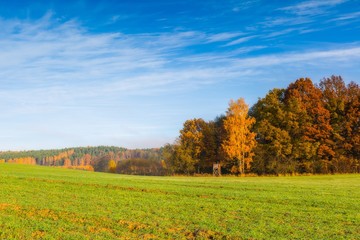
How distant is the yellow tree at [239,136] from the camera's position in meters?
59.9

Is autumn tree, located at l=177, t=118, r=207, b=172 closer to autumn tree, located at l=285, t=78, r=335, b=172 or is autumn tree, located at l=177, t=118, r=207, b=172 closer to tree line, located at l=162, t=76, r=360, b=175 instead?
tree line, located at l=162, t=76, r=360, b=175

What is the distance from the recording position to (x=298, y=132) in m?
60.4

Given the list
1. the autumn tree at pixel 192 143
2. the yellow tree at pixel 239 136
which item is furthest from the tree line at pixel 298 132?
the autumn tree at pixel 192 143

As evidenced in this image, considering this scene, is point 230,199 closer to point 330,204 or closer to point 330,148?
point 330,204

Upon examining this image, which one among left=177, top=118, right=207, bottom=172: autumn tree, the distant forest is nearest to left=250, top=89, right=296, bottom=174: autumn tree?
the distant forest

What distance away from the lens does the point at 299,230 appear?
45.3 ft

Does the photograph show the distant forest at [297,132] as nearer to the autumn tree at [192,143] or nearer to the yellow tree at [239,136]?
the yellow tree at [239,136]

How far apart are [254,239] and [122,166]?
120 m

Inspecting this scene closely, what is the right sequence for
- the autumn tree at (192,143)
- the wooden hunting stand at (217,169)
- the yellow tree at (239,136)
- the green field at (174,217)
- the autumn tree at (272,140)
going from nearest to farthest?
the green field at (174,217) < the autumn tree at (272,140) < the yellow tree at (239,136) < the wooden hunting stand at (217,169) < the autumn tree at (192,143)

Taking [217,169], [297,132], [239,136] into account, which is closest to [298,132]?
[297,132]

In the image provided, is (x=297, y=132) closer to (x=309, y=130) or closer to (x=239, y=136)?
(x=309, y=130)

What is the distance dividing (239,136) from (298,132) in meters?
9.45

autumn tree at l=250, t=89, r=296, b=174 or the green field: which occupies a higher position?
autumn tree at l=250, t=89, r=296, b=174

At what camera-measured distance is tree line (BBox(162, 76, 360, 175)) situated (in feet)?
195
